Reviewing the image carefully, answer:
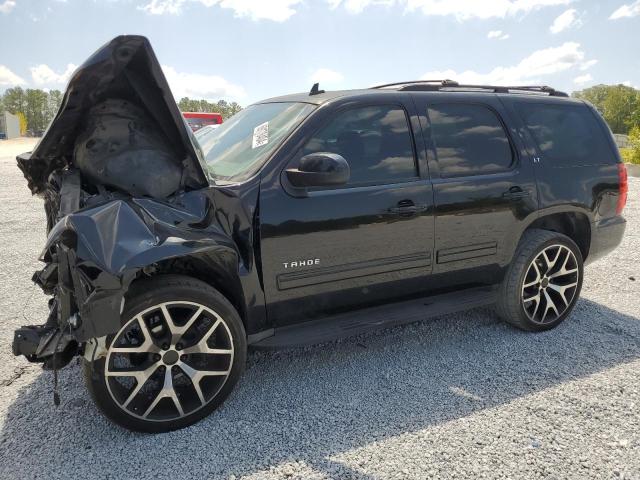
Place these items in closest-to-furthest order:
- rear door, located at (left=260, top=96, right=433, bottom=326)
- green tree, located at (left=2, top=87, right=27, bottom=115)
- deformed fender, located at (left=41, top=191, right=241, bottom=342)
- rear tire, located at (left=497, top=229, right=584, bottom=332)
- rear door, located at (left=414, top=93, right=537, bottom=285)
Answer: deformed fender, located at (left=41, top=191, right=241, bottom=342), rear door, located at (left=260, top=96, right=433, bottom=326), rear door, located at (left=414, top=93, right=537, bottom=285), rear tire, located at (left=497, top=229, right=584, bottom=332), green tree, located at (left=2, top=87, right=27, bottom=115)

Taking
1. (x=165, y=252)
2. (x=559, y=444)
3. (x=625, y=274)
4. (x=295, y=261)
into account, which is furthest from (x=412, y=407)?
(x=625, y=274)

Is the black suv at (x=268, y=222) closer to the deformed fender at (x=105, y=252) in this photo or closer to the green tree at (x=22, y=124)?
the deformed fender at (x=105, y=252)

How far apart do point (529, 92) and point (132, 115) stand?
3.30 metres

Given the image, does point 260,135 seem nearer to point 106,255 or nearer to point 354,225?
point 354,225

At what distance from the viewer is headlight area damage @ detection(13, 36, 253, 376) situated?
2.32 m

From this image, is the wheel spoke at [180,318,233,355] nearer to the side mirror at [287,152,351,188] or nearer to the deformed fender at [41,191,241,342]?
the deformed fender at [41,191,241,342]

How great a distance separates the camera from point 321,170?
8.96 ft

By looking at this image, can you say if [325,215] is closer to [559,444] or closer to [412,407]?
[412,407]

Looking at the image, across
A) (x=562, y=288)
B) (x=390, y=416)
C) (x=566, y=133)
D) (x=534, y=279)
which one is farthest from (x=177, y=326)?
(x=566, y=133)

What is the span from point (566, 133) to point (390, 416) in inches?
110

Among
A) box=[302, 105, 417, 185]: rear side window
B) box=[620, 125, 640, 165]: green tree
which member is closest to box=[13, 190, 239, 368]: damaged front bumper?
box=[302, 105, 417, 185]: rear side window

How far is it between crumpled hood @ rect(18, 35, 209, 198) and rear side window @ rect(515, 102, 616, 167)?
269 centimetres

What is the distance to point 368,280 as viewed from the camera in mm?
3230

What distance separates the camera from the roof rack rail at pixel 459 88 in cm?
362
